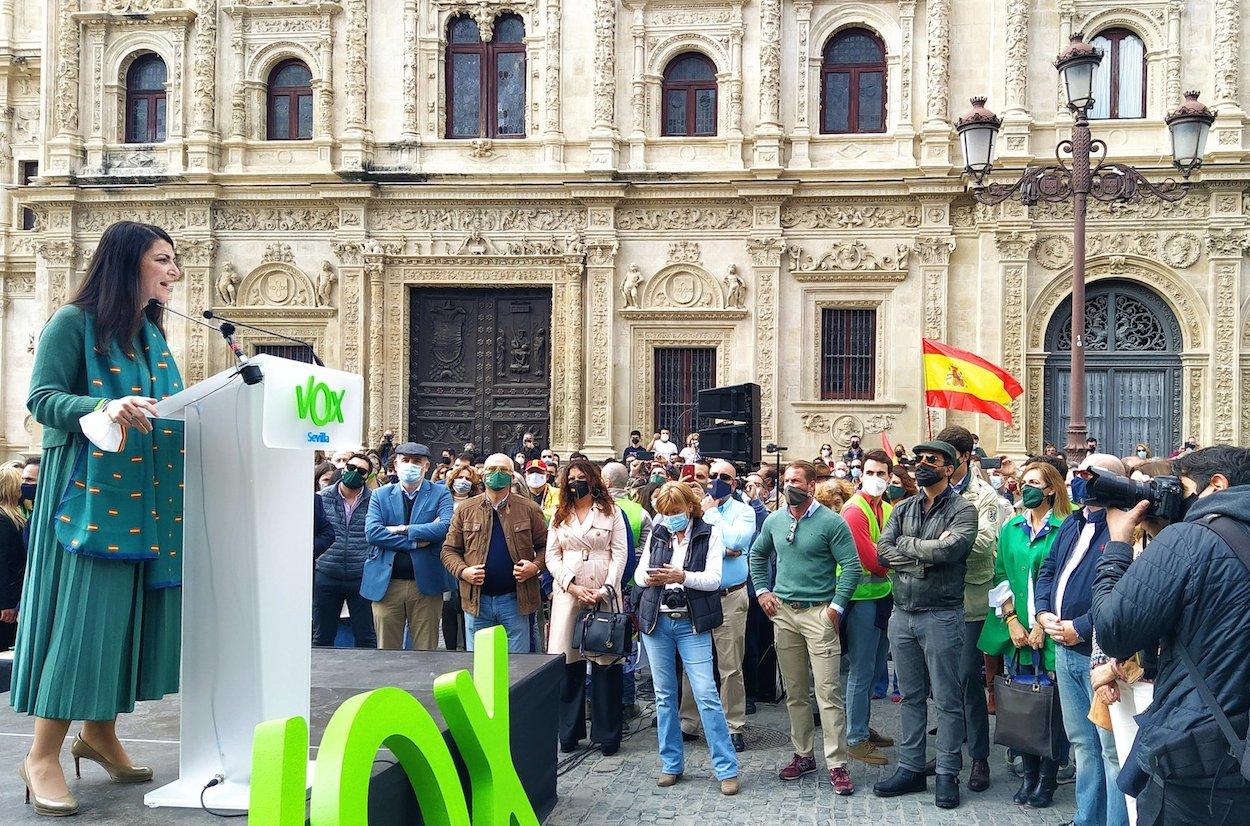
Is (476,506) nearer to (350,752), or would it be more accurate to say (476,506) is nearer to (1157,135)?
(350,752)

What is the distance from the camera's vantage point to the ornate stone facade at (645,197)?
21969 millimetres

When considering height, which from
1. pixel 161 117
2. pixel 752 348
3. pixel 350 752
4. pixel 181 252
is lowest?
pixel 350 752

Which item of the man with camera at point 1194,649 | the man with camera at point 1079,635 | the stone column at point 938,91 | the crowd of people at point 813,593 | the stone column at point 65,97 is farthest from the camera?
the stone column at point 65,97

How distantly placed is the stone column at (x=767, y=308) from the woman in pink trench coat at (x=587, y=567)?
14.9m

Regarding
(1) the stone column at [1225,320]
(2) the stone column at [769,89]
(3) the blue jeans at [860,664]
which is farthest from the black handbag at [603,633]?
(1) the stone column at [1225,320]

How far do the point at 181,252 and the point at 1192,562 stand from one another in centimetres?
2418

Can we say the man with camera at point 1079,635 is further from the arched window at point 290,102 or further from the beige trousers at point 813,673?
the arched window at point 290,102

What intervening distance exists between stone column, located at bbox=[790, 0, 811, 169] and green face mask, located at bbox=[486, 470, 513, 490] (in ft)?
54.1

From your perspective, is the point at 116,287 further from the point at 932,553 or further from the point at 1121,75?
the point at 1121,75

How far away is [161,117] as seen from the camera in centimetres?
2514

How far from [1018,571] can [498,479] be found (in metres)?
3.85

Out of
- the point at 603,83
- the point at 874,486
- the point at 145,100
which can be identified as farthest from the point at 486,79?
the point at 874,486

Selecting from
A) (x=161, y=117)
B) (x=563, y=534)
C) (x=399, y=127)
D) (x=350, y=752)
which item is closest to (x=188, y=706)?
(x=350, y=752)

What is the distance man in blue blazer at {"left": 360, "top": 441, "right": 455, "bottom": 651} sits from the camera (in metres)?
8.79
